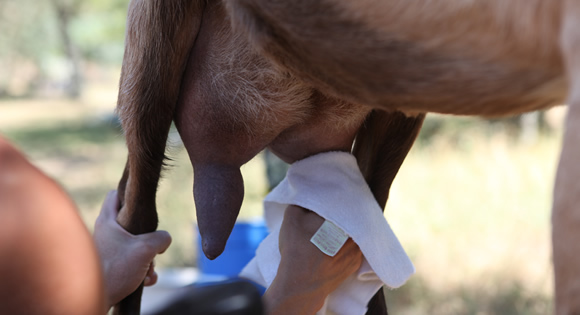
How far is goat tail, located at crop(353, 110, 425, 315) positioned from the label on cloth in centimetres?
28

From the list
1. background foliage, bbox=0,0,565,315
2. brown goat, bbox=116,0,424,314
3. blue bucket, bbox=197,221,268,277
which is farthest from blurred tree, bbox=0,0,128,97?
brown goat, bbox=116,0,424,314

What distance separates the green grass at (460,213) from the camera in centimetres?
363

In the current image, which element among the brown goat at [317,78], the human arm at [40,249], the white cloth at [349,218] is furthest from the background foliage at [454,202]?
the human arm at [40,249]

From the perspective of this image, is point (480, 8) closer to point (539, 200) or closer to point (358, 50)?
point (358, 50)

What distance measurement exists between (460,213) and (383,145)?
2.99 m

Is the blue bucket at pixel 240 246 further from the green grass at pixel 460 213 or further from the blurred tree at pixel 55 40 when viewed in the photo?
the blurred tree at pixel 55 40

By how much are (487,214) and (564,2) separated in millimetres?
3881

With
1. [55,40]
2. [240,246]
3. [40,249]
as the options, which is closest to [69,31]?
[55,40]

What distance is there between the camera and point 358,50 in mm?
1224

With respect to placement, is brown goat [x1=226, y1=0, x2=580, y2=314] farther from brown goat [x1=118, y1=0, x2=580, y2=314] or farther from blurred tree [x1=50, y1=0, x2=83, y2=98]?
blurred tree [x1=50, y1=0, x2=83, y2=98]

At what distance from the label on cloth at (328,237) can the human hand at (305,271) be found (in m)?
0.01

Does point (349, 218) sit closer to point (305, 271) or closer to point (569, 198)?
point (305, 271)

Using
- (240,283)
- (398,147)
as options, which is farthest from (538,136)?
(240,283)

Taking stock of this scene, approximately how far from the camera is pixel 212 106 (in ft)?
5.73
